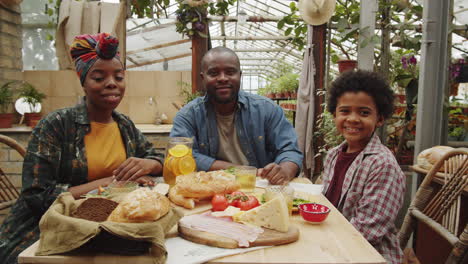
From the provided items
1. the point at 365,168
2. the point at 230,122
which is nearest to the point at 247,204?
the point at 365,168

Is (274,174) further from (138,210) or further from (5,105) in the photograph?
(5,105)

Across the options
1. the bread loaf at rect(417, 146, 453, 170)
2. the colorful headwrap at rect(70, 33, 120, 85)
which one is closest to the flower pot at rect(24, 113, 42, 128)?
the colorful headwrap at rect(70, 33, 120, 85)

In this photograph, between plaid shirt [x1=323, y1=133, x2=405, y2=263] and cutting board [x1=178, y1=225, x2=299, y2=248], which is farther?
plaid shirt [x1=323, y1=133, x2=405, y2=263]

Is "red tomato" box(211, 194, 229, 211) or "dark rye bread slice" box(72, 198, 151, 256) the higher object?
"red tomato" box(211, 194, 229, 211)

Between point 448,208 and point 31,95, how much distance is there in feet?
16.5

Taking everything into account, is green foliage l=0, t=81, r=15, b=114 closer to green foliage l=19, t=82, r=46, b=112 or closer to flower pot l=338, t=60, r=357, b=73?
green foliage l=19, t=82, r=46, b=112

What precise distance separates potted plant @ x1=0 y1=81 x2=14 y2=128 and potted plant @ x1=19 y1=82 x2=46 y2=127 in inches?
7.6

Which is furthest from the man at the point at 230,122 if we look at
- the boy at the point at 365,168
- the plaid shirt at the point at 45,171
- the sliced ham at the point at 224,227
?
the sliced ham at the point at 224,227

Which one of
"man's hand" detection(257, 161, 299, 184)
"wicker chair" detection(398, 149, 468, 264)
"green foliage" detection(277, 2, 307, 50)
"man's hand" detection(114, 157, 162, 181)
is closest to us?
"wicker chair" detection(398, 149, 468, 264)

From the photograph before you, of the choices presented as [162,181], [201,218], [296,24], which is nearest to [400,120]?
[296,24]

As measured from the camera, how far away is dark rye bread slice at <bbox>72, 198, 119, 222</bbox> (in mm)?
1208

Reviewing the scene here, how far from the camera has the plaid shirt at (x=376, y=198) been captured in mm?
1624

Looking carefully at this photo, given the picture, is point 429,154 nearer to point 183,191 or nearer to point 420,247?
point 420,247

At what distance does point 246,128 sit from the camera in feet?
8.97
